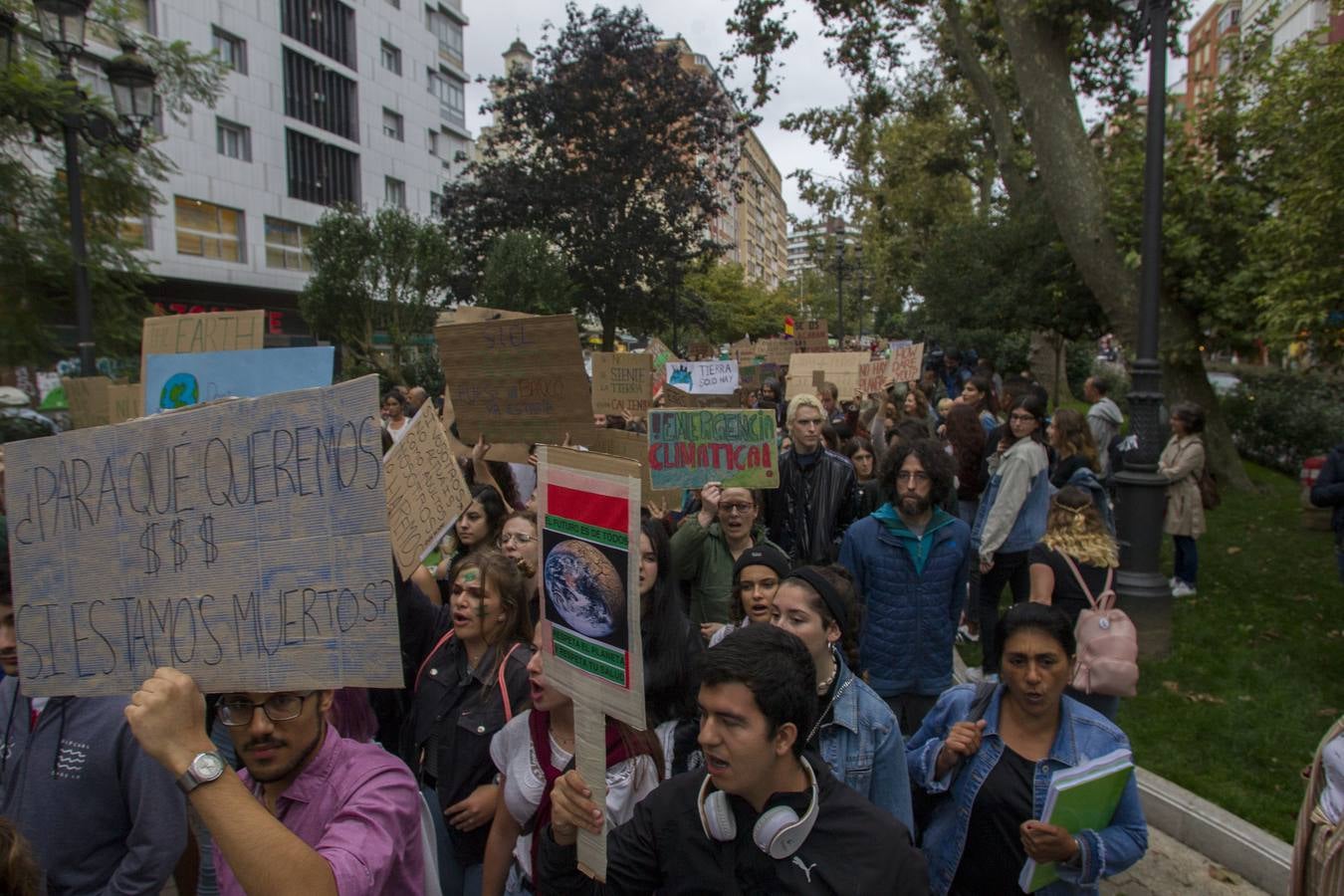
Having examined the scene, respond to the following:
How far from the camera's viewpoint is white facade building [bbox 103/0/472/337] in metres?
30.7

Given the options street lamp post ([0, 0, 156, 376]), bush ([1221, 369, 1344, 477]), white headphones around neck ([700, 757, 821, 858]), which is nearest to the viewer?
white headphones around neck ([700, 757, 821, 858])

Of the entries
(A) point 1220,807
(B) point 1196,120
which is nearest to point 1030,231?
(B) point 1196,120

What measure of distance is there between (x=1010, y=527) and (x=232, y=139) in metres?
34.6

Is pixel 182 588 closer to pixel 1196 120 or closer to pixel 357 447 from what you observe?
pixel 357 447

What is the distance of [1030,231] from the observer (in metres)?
17.1

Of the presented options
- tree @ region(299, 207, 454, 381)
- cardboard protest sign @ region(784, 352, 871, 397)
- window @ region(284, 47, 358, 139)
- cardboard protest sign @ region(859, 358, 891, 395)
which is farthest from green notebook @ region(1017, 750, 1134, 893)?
window @ region(284, 47, 358, 139)

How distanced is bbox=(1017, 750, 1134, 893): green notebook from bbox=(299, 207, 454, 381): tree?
2852cm

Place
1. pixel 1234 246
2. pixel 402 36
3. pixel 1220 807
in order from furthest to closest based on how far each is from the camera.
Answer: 1. pixel 402 36
2. pixel 1234 246
3. pixel 1220 807

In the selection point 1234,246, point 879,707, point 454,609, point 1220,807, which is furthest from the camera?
point 1234,246

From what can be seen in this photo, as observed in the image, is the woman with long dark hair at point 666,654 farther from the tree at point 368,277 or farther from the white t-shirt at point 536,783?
the tree at point 368,277

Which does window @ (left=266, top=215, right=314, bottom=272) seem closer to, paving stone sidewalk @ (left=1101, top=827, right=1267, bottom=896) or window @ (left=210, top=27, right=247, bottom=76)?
window @ (left=210, top=27, right=247, bottom=76)

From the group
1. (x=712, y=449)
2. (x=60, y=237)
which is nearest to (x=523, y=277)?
(x=60, y=237)

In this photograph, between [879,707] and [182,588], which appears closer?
[182,588]

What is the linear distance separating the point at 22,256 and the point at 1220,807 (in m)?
15.4
